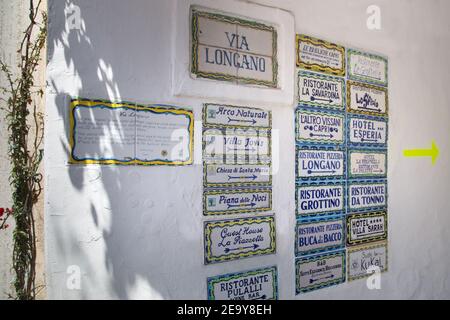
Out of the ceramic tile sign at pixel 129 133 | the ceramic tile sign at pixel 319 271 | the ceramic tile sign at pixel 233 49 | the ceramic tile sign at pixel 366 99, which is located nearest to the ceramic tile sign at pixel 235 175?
the ceramic tile sign at pixel 129 133

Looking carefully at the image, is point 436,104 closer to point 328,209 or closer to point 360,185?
point 360,185

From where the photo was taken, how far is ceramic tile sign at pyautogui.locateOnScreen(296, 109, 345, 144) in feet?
10.3

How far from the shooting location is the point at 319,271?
323 cm

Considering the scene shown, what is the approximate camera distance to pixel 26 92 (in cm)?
314

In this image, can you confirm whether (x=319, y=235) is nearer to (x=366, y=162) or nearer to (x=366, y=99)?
(x=366, y=162)

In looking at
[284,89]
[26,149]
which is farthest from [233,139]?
[26,149]

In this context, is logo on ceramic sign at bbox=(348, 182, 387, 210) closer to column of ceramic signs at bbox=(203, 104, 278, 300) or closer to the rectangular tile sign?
the rectangular tile sign

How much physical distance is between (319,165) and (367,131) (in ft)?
2.22

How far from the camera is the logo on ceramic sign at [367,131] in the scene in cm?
347

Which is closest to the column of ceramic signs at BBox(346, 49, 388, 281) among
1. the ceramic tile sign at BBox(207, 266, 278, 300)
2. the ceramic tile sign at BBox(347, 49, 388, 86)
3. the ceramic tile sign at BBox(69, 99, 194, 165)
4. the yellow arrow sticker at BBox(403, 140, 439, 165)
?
the ceramic tile sign at BBox(347, 49, 388, 86)

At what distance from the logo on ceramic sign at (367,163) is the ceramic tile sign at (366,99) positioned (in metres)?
0.37

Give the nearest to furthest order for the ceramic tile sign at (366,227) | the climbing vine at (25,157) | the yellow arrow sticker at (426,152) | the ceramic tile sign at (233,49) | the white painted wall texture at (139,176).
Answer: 1. the white painted wall texture at (139,176)
2. the ceramic tile sign at (233,49)
3. the climbing vine at (25,157)
4. the ceramic tile sign at (366,227)
5. the yellow arrow sticker at (426,152)

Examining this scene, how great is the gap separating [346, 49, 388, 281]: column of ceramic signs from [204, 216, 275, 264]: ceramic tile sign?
902 millimetres

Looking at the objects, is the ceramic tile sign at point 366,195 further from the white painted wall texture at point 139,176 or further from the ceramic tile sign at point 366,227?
the white painted wall texture at point 139,176
